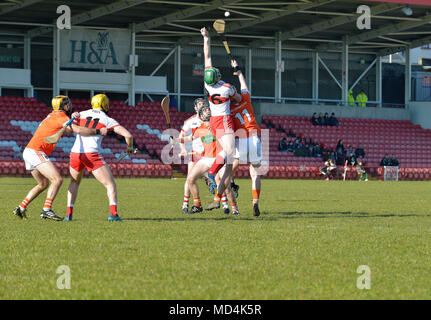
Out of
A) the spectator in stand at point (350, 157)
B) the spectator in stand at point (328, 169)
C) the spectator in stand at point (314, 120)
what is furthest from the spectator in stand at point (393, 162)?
the spectator in stand at point (314, 120)

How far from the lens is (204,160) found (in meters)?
15.2

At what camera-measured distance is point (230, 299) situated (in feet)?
20.4

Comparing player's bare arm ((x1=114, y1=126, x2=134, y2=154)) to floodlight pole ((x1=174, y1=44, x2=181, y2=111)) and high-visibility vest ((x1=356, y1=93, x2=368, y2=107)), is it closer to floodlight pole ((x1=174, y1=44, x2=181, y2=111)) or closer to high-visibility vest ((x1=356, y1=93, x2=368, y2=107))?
floodlight pole ((x1=174, y1=44, x2=181, y2=111))

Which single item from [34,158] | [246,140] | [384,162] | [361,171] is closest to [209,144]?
[246,140]

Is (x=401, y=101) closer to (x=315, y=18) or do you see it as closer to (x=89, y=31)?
(x=315, y=18)

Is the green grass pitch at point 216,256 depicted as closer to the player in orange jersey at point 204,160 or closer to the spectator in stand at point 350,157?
the player in orange jersey at point 204,160

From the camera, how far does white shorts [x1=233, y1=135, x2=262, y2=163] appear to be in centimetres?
1459

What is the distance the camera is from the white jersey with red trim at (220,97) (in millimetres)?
14289

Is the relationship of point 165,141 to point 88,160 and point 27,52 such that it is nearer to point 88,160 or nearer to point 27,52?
point 27,52

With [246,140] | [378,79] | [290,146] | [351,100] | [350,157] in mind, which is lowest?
[350,157]

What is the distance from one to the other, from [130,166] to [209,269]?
106 feet

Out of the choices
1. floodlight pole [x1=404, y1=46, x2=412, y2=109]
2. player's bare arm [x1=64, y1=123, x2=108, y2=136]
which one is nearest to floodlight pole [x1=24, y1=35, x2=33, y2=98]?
floodlight pole [x1=404, y1=46, x2=412, y2=109]

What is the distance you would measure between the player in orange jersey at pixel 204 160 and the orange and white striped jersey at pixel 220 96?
0.49m

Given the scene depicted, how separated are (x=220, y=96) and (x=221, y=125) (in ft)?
1.69
